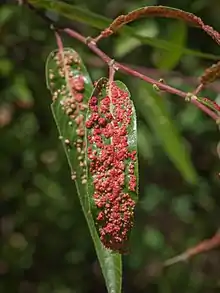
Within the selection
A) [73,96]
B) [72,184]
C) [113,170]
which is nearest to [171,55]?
[72,184]

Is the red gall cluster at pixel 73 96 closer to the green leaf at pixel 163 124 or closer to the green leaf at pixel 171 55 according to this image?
the green leaf at pixel 163 124

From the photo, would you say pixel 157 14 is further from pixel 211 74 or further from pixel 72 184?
pixel 72 184

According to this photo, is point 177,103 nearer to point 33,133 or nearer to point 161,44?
point 33,133

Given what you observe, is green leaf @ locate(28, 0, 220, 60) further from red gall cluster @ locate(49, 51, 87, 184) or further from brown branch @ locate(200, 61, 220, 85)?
brown branch @ locate(200, 61, 220, 85)

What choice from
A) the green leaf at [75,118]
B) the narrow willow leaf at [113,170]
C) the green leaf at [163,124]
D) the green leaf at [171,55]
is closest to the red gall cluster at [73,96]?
the green leaf at [75,118]

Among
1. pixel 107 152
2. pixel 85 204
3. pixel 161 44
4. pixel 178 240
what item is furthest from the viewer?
pixel 178 240

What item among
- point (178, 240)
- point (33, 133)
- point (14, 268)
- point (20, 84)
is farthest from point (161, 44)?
point (178, 240)
